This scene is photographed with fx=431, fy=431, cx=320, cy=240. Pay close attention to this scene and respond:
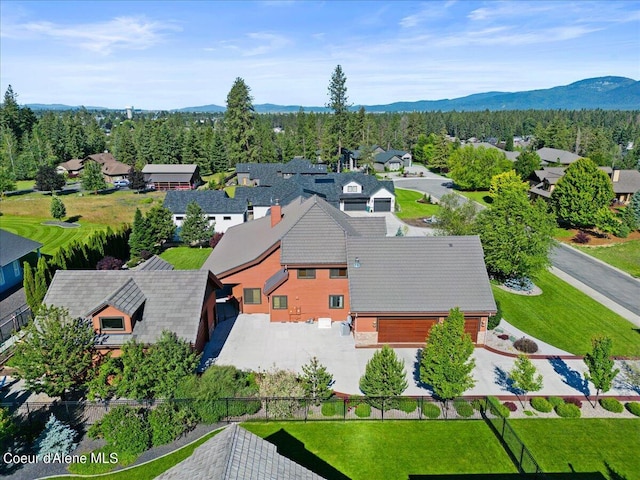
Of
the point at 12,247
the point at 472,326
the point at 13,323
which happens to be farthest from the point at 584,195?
the point at 12,247

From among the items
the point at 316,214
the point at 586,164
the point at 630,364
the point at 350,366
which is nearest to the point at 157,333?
the point at 350,366

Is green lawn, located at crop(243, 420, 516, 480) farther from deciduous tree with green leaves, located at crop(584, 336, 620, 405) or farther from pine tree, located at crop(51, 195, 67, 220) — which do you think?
pine tree, located at crop(51, 195, 67, 220)

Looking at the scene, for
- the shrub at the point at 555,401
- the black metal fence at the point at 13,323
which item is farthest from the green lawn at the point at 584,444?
the black metal fence at the point at 13,323

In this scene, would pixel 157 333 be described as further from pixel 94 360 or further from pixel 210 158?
pixel 210 158

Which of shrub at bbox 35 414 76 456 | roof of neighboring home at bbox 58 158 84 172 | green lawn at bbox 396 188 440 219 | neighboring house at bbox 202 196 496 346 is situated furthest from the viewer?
roof of neighboring home at bbox 58 158 84 172

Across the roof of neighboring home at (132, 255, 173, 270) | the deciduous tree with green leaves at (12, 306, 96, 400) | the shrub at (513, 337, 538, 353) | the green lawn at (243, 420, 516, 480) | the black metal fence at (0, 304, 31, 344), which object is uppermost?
the roof of neighboring home at (132, 255, 173, 270)

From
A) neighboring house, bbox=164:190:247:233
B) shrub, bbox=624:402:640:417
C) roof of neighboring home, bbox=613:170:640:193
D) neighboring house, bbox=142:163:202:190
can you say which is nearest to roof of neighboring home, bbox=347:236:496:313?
shrub, bbox=624:402:640:417

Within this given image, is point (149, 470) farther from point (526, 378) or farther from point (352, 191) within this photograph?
point (352, 191)
